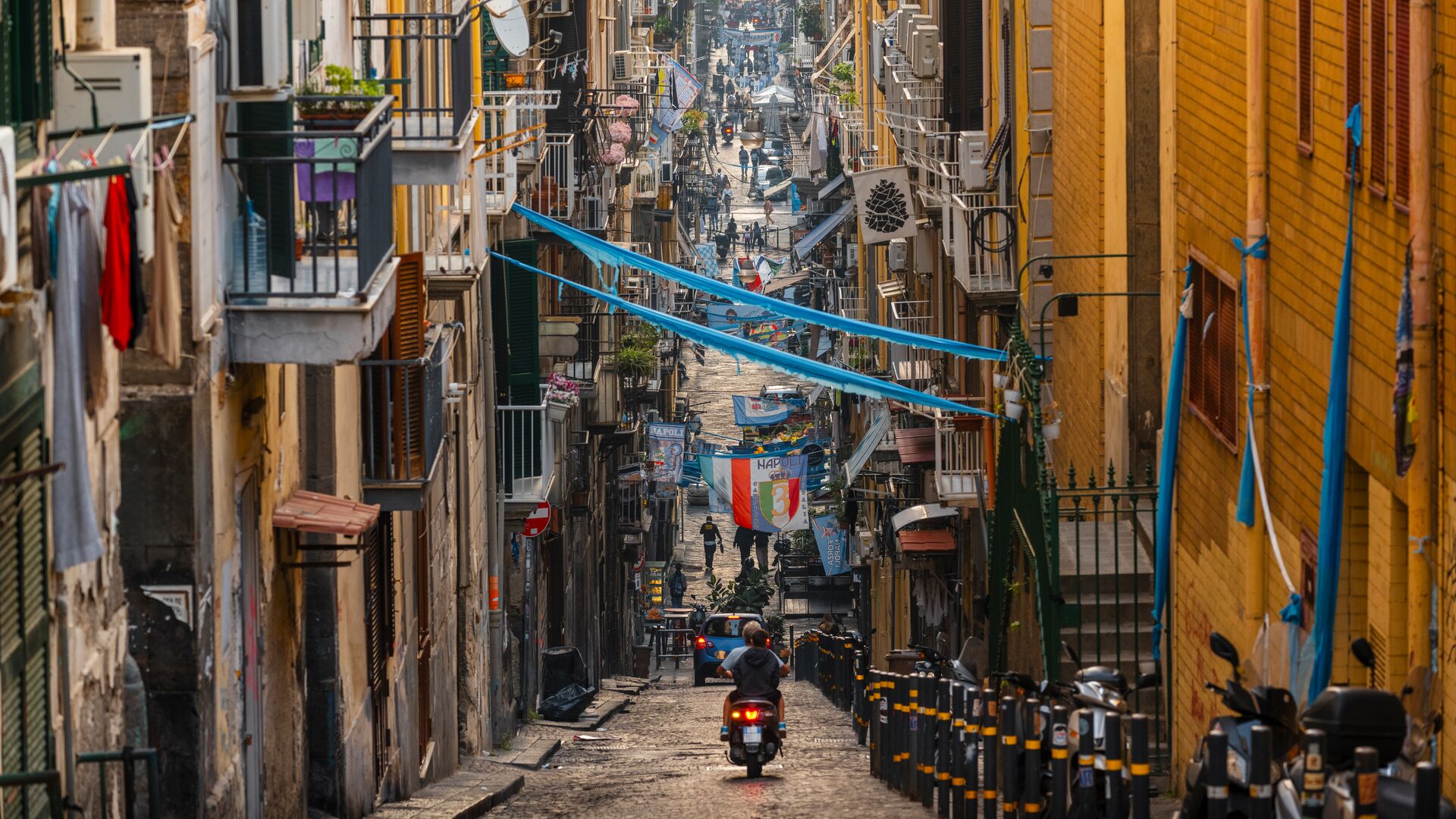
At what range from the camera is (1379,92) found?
32.3 feet

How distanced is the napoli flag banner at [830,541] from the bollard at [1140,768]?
3541 centimetres

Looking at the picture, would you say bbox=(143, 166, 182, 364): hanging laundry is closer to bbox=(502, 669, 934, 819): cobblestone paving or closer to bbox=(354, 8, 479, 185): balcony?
bbox=(354, 8, 479, 185): balcony

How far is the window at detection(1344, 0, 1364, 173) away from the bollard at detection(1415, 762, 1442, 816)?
417 centimetres

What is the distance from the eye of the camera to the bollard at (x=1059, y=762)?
1115 cm

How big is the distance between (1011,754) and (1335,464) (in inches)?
114

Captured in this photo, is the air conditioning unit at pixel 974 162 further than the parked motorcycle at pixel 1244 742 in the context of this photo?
Yes

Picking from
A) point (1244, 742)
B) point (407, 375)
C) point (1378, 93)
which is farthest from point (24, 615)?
point (407, 375)

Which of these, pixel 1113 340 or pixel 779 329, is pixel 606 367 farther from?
pixel 779 329

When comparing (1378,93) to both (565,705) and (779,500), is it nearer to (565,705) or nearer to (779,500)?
(565,705)

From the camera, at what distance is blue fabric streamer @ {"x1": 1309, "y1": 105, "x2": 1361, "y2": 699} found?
9.94 m

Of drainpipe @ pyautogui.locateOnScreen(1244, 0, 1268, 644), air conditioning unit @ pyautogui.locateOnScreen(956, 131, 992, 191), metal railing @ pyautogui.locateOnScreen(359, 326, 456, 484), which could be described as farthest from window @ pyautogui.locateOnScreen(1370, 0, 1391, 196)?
air conditioning unit @ pyautogui.locateOnScreen(956, 131, 992, 191)

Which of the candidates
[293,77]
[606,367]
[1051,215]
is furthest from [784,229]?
[293,77]

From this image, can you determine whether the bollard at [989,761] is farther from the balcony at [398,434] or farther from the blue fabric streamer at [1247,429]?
the balcony at [398,434]

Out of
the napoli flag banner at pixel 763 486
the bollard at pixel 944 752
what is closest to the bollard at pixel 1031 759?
the bollard at pixel 944 752
